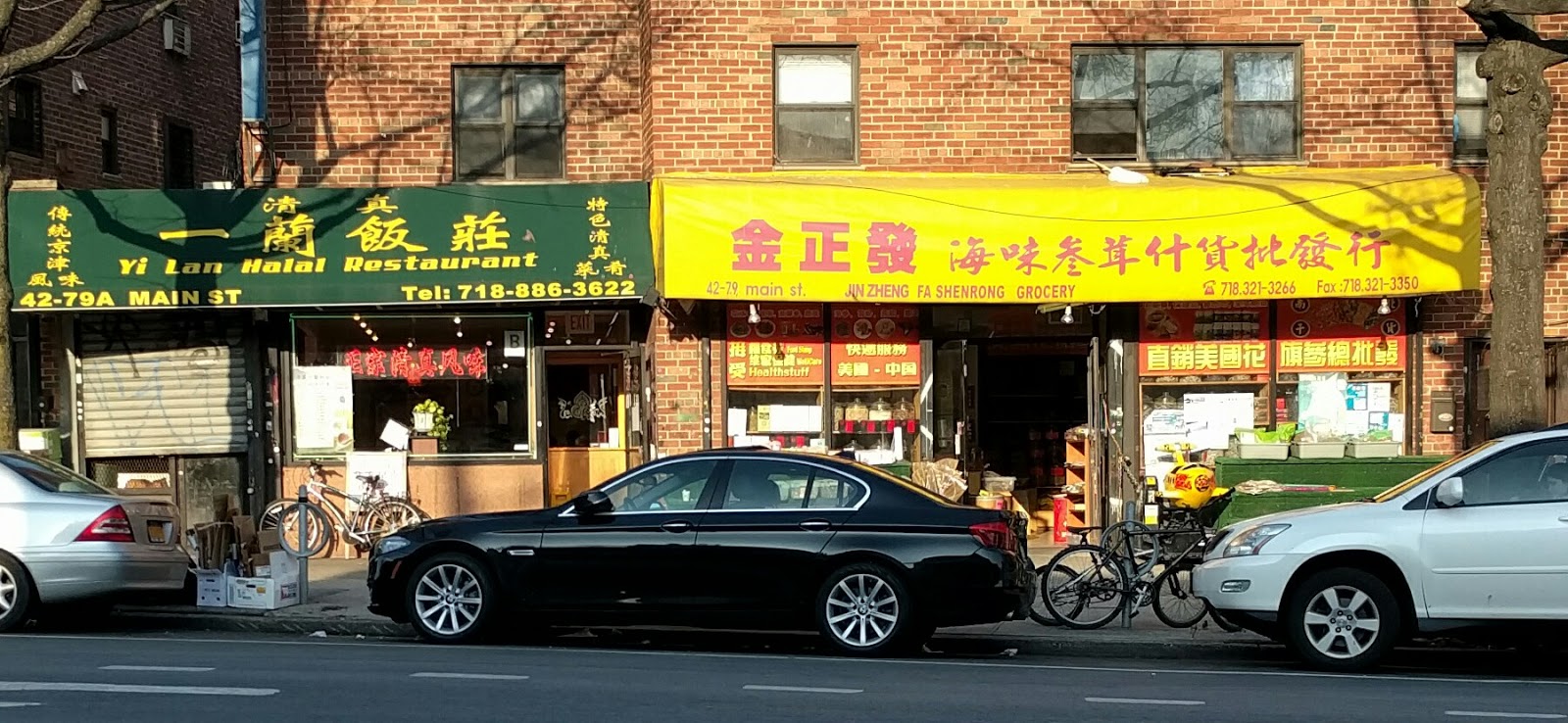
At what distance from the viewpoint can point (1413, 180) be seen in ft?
54.8

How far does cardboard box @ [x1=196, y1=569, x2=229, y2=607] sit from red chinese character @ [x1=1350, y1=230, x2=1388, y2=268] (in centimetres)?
1080

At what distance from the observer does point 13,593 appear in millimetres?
12609

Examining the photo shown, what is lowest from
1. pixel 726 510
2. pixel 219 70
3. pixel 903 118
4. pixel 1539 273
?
pixel 726 510

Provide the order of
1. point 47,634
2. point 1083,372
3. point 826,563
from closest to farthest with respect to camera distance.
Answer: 1. point 826,563
2. point 47,634
3. point 1083,372

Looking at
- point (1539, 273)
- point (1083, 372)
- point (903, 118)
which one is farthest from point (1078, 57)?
point (1539, 273)

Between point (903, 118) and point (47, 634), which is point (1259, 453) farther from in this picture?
point (47, 634)

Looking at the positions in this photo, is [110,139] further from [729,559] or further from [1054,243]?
[729,559]

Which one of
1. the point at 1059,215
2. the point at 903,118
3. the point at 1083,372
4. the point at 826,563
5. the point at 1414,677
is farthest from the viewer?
the point at 1083,372

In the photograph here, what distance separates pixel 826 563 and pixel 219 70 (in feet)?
59.7

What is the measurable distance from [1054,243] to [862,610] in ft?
19.6

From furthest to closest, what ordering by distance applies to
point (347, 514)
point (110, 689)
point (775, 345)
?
1. point (347, 514)
2. point (775, 345)
3. point (110, 689)

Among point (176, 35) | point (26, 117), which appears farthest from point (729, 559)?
point (176, 35)

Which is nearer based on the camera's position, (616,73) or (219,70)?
(616,73)

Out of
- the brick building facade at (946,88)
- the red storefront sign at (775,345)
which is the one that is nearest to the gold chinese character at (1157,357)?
the brick building facade at (946,88)
